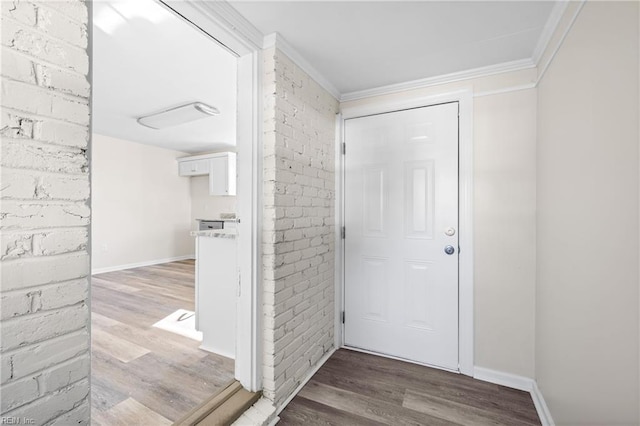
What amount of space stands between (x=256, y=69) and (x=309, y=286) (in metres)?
1.46

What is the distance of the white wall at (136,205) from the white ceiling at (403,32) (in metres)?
4.64

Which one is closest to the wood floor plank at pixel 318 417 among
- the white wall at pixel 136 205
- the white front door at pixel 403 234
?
the white front door at pixel 403 234

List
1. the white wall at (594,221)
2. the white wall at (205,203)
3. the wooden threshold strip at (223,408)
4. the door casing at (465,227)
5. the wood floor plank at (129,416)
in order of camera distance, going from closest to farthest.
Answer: the white wall at (594,221) < the wooden threshold strip at (223,408) < the wood floor plank at (129,416) < the door casing at (465,227) < the white wall at (205,203)

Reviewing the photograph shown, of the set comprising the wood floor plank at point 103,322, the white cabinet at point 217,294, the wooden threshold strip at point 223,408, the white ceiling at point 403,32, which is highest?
the white ceiling at point 403,32

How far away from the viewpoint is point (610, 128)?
990mm

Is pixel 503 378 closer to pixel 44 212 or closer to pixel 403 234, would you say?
pixel 403 234

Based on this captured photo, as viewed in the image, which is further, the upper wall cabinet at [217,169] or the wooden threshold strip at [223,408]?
the upper wall cabinet at [217,169]

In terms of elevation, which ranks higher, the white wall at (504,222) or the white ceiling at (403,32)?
the white ceiling at (403,32)

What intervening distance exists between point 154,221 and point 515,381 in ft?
19.9

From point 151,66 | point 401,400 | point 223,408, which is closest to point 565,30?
point 401,400

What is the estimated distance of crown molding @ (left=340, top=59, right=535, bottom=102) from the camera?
6.34 feet

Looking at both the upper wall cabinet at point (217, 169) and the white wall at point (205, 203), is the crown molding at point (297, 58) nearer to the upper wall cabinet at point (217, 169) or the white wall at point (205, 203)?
the upper wall cabinet at point (217, 169)

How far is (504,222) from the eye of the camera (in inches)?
76.9

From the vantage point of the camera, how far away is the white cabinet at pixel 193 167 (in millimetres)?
5834
